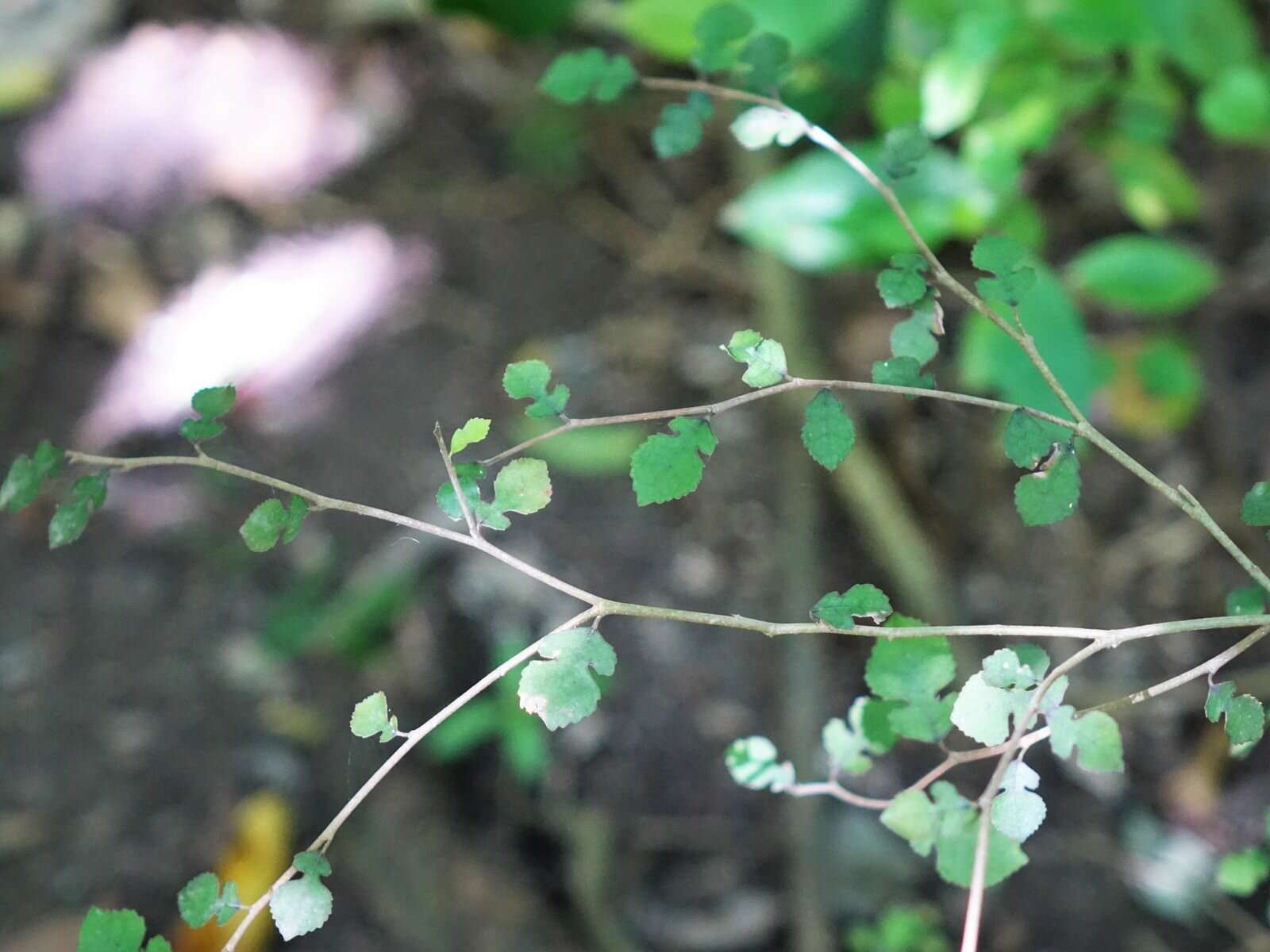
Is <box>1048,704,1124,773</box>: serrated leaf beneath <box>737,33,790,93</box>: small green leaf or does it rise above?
beneath

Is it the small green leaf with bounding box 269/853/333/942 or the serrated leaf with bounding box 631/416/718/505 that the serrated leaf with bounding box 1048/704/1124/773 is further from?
the small green leaf with bounding box 269/853/333/942

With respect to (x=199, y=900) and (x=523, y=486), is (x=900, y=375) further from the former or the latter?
(x=199, y=900)

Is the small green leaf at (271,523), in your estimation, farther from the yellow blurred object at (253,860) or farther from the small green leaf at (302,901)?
the yellow blurred object at (253,860)

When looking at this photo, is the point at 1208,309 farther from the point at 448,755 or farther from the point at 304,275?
the point at 304,275

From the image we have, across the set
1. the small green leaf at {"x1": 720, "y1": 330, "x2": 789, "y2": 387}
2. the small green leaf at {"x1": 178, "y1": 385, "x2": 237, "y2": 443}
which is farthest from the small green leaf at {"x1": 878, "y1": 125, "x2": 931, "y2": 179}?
the small green leaf at {"x1": 178, "y1": 385, "x2": 237, "y2": 443}

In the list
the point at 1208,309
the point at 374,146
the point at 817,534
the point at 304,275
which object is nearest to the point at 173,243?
the point at 304,275

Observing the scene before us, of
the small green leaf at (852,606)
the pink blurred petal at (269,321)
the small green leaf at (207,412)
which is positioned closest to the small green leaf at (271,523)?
the small green leaf at (207,412)
